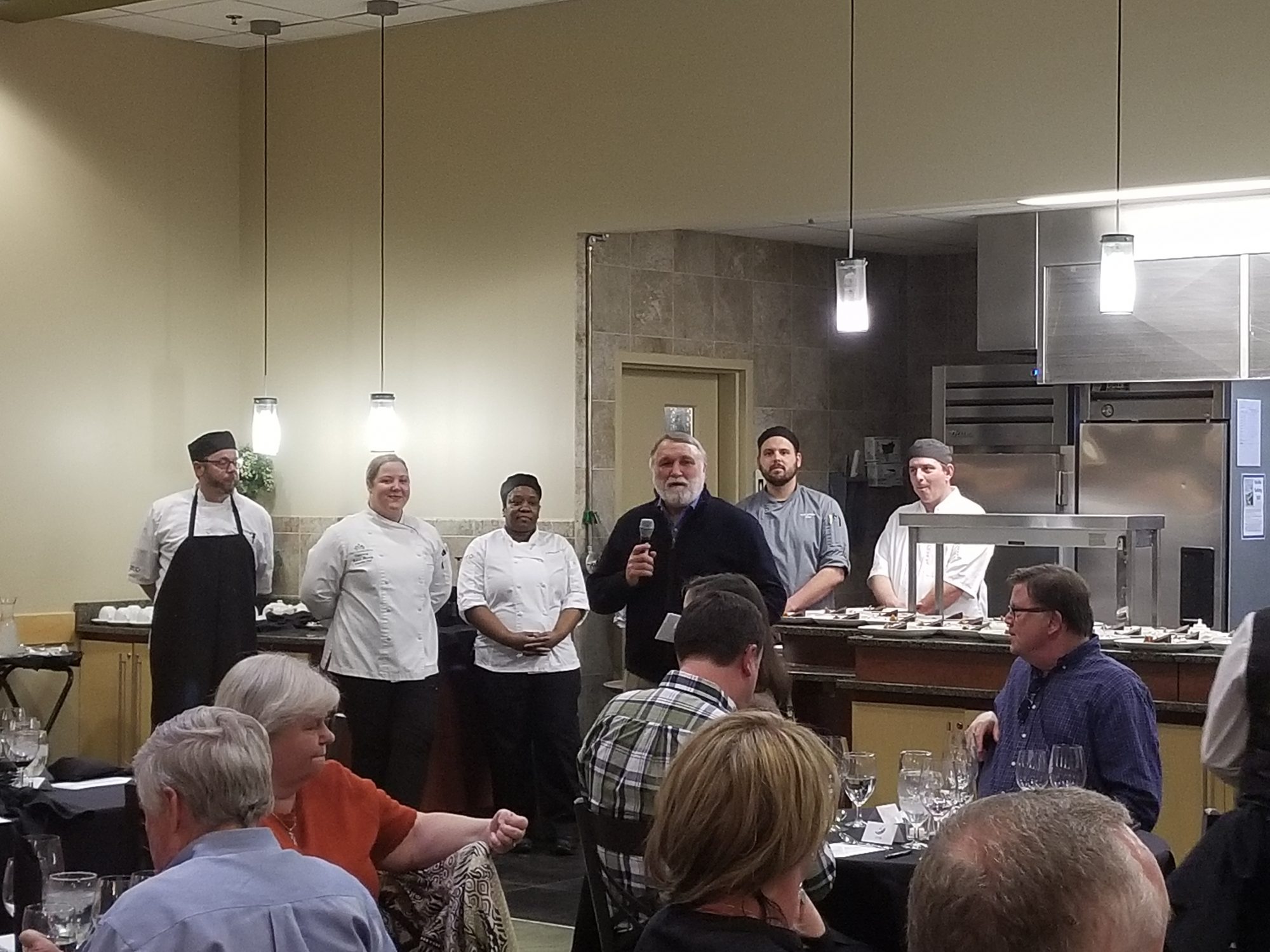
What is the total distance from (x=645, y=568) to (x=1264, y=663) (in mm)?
2935

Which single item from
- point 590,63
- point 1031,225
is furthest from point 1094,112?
point 590,63

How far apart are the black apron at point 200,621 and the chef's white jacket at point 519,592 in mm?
945

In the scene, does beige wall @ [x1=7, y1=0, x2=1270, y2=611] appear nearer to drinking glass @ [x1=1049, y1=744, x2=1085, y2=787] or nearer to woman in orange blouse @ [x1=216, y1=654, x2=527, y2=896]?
drinking glass @ [x1=1049, y1=744, x2=1085, y2=787]

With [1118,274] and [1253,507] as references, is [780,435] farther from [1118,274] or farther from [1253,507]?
[1253,507]

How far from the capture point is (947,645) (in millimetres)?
6664

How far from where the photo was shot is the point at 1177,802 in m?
6.13

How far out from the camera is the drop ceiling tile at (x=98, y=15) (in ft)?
29.2

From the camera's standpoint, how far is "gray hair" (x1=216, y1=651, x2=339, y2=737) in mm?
3502

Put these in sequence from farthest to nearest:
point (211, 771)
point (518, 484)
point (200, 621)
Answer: point (518, 484) → point (200, 621) → point (211, 771)

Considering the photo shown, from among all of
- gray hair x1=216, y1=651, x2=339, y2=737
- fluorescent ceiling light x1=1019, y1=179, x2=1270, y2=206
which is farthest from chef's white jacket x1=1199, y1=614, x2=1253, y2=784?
fluorescent ceiling light x1=1019, y1=179, x2=1270, y2=206

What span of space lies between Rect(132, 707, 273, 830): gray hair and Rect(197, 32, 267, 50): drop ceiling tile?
7.34 meters

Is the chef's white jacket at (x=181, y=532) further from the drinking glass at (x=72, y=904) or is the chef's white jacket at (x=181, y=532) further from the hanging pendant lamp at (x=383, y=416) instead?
the drinking glass at (x=72, y=904)

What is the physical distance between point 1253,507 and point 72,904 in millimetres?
6150

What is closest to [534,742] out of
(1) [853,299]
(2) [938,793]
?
(1) [853,299]
